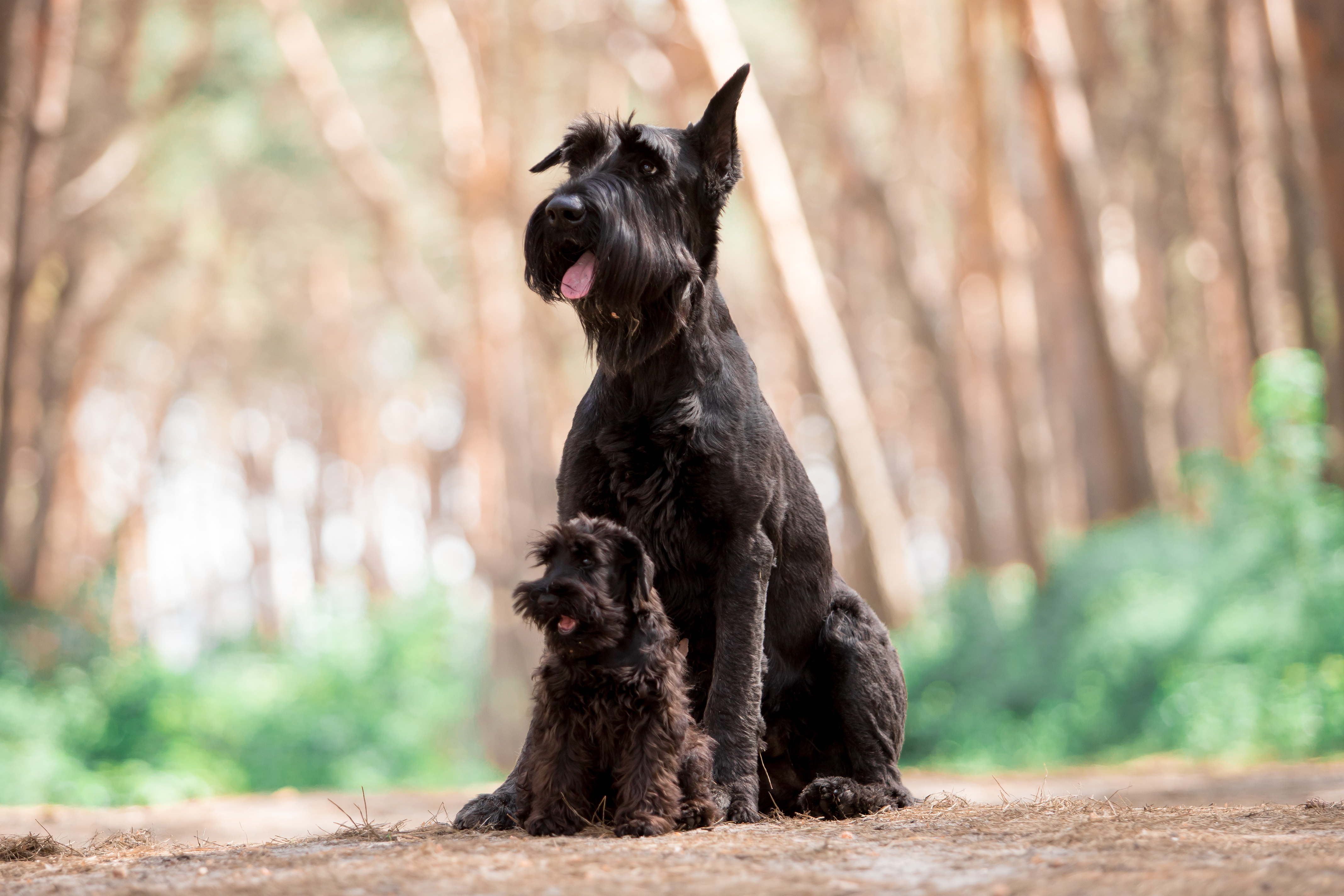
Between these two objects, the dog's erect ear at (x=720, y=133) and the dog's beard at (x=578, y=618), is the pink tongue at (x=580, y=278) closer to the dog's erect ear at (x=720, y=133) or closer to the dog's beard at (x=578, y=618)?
the dog's erect ear at (x=720, y=133)

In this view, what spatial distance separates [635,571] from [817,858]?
1118mm

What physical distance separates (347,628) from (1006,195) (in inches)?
554

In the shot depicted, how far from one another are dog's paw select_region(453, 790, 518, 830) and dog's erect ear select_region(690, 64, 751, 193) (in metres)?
2.37

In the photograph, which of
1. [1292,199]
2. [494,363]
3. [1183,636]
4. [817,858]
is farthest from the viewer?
[494,363]

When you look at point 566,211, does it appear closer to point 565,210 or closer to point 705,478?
point 565,210

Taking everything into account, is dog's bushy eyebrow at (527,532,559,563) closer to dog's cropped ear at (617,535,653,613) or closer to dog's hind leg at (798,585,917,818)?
dog's cropped ear at (617,535,653,613)

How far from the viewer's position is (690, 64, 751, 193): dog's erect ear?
464cm

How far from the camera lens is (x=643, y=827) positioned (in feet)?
13.0

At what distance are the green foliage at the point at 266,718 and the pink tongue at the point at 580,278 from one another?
391 inches

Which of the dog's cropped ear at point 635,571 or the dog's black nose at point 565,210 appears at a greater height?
the dog's black nose at point 565,210

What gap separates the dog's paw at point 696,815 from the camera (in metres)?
4.13

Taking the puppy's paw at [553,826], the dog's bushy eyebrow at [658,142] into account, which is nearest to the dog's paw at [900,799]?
the puppy's paw at [553,826]

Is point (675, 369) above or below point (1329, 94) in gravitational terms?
below

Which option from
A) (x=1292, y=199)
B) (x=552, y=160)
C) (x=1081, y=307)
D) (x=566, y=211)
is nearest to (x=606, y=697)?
(x=566, y=211)
